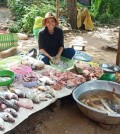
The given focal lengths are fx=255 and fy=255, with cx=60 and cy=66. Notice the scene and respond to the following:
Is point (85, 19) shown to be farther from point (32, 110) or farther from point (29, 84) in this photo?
point (32, 110)

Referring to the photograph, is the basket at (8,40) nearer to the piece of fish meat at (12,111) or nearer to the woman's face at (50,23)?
the woman's face at (50,23)

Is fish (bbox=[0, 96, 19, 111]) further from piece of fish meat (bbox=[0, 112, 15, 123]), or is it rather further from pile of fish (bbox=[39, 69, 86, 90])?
pile of fish (bbox=[39, 69, 86, 90])

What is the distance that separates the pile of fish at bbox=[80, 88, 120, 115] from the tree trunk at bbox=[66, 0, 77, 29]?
6.04 m

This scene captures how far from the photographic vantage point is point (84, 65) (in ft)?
17.3

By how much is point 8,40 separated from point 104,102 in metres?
3.57

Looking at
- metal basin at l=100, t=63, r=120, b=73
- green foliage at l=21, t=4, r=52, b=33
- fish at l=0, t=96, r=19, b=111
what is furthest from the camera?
A: green foliage at l=21, t=4, r=52, b=33

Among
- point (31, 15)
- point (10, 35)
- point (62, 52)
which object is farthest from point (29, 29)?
point (62, 52)

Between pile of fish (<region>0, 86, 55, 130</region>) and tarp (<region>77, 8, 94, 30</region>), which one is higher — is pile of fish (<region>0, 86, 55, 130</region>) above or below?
below

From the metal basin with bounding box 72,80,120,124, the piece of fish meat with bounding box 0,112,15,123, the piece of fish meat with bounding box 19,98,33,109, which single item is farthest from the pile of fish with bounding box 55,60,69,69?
the piece of fish meat with bounding box 0,112,15,123

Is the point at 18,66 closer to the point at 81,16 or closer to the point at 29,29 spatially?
the point at 29,29

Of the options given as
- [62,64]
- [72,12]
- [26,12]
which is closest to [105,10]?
[72,12]

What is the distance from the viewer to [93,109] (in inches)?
134

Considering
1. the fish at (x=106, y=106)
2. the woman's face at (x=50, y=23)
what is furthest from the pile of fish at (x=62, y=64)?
the fish at (x=106, y=106)

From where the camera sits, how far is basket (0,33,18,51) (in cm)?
648
